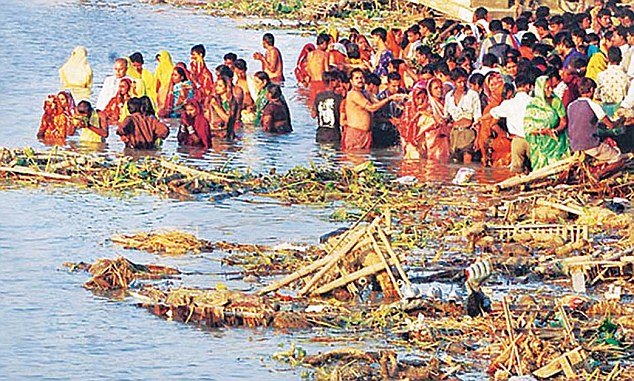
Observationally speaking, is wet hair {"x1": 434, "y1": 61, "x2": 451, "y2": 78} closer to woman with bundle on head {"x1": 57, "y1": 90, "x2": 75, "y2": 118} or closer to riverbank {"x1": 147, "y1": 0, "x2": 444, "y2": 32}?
woman with bundle on head {"x1": 57, "y1": 90, "x2": 75, "y2": 118}

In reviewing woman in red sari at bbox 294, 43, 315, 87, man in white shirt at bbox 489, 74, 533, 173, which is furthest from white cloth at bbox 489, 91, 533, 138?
woman in red sari at bbox 294, 43, 315, 87

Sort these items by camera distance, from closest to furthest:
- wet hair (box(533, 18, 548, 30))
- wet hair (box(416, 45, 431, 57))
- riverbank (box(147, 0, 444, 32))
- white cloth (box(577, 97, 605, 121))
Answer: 1. white cloth (box(577, 97, 605, 121))
2. wet hair (box(416, 45, 431, 57))
3. wet hair (box(533, 18, 548, 30))
4. riverbank (box(147, 0, 444, 32))

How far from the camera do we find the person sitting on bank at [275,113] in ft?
62.5

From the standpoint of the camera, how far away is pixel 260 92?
63.0 ft

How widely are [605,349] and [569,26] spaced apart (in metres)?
11.2

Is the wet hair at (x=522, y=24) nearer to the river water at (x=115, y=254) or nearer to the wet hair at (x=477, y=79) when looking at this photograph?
the river water at (x=115, y=254)

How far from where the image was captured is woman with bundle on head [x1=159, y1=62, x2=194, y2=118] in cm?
1930

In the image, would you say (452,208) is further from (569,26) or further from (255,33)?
(255,33)

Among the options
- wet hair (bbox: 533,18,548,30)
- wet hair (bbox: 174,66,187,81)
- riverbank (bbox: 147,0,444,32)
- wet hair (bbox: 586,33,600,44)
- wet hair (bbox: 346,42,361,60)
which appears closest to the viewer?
wet hair (bbox: 586,33,600,44)

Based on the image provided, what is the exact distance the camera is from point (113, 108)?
1894 cm

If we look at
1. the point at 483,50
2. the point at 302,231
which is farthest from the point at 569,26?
the point at 302,231

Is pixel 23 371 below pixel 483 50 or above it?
below

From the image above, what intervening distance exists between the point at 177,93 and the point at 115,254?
279 inches

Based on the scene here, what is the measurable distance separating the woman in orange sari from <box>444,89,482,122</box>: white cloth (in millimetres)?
86
